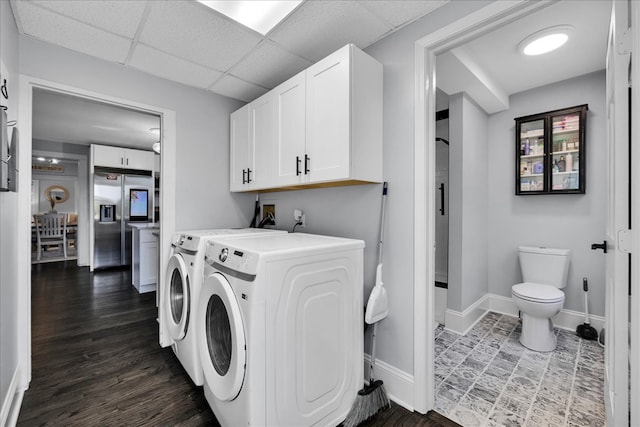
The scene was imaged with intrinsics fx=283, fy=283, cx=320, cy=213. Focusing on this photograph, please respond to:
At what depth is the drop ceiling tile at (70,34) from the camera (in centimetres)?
168

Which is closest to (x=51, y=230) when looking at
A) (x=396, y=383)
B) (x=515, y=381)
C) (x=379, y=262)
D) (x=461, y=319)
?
(x=379, y=262)

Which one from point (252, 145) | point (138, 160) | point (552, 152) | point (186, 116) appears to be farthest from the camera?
point (138, 160)

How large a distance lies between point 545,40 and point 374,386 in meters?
2.66

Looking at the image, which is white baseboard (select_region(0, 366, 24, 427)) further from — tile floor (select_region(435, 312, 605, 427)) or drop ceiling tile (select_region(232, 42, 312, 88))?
drop ceiling tile (select_region(232, 42, 312, 88))

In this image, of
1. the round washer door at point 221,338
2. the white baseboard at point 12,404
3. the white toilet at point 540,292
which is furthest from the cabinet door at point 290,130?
the white toilet at point 540,292

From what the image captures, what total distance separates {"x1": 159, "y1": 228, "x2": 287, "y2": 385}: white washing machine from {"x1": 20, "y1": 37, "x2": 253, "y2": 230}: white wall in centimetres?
54

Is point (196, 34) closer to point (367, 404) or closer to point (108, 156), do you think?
point (367, 404)

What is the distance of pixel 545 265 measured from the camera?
274 centimetres

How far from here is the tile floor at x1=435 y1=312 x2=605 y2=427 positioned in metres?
1.64

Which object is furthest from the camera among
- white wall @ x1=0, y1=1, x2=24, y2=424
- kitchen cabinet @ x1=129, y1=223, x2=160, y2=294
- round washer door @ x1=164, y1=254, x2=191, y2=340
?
kitchen cabinet @ x1=129, y1=223, x2=160, y2=294

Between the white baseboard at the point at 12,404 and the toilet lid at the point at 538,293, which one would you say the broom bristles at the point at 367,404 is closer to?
the toilet lid at the point at 538,293

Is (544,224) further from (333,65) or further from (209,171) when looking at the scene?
(209,171)

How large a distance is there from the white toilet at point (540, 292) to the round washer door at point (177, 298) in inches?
105

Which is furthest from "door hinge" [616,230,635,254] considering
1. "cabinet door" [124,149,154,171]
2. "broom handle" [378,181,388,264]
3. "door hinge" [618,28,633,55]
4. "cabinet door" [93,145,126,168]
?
"cabinet door" [93,145,126,168]
